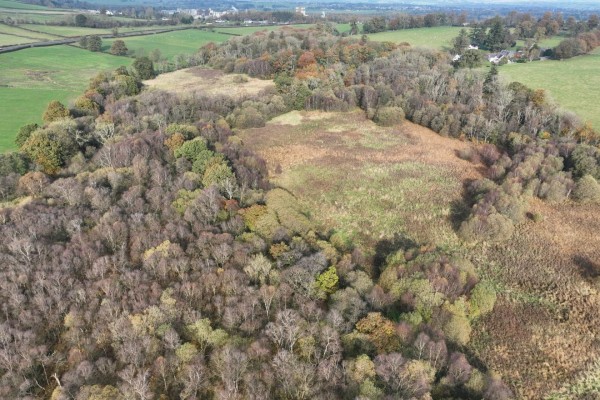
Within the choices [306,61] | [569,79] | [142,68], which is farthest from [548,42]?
[142,68]

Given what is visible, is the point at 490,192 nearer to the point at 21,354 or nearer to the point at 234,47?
the point at 21,354

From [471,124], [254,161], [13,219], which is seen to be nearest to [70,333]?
[13,219]

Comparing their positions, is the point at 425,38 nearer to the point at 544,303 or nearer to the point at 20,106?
the point at 20,106

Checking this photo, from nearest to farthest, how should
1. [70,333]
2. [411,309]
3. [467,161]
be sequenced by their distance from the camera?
[70,333] < [411,309] < [467,161]

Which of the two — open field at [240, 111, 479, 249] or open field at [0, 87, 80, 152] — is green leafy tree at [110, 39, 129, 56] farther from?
open field at [240, 111, 479, 249]

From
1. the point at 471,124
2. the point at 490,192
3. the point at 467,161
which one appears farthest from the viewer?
the point at 471,124

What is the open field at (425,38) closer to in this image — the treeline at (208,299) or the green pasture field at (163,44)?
the green pasture field at (163,44)

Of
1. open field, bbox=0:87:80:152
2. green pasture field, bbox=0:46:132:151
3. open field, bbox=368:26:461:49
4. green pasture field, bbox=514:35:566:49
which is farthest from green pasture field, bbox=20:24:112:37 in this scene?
green pasture field, bbox=514:35:566:49
